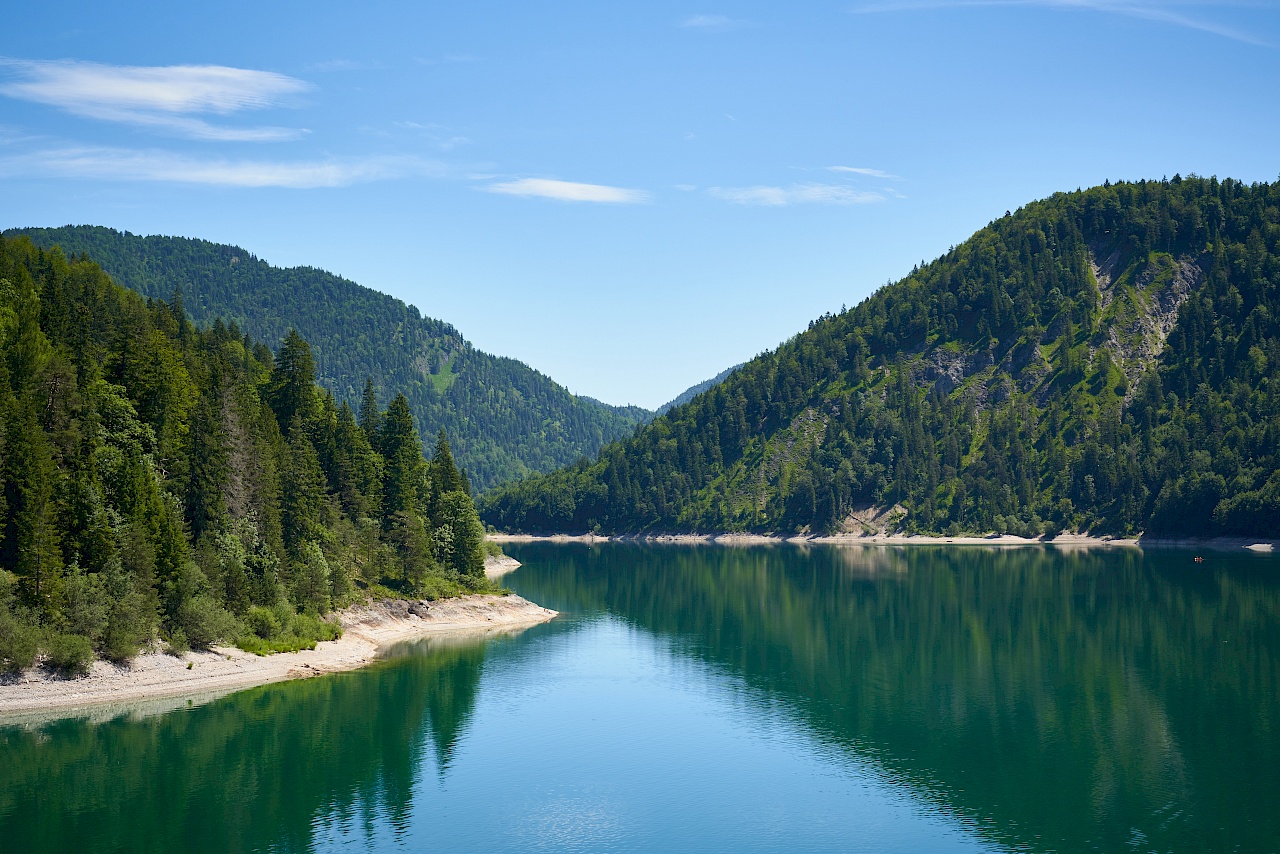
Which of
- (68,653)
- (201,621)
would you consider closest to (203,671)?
(201,621)

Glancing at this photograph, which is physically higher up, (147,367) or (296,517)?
(147,367)

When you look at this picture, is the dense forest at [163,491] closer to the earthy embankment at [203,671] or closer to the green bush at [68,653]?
the green bush at [68,653]

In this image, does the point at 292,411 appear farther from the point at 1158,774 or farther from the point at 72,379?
the point at 1158,774

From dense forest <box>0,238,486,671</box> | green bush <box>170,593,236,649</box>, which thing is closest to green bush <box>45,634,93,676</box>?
dense forest <box>0,238,486,671</box>

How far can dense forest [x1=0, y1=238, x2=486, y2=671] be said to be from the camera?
3228 inches

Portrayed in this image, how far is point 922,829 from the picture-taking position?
6041 cm

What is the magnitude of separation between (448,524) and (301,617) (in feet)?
131

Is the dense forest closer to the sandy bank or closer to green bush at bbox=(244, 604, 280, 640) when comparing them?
green bush at bbox=(244, 604, 280, 640)

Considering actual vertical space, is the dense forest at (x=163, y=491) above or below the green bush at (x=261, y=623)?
above

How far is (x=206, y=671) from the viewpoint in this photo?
89438mm

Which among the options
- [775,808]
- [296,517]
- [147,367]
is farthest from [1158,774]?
[147,367]

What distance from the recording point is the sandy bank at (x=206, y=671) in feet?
256

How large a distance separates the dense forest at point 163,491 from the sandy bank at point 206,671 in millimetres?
1610

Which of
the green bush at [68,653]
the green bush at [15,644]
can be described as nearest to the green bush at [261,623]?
the green bush at [68,653]
